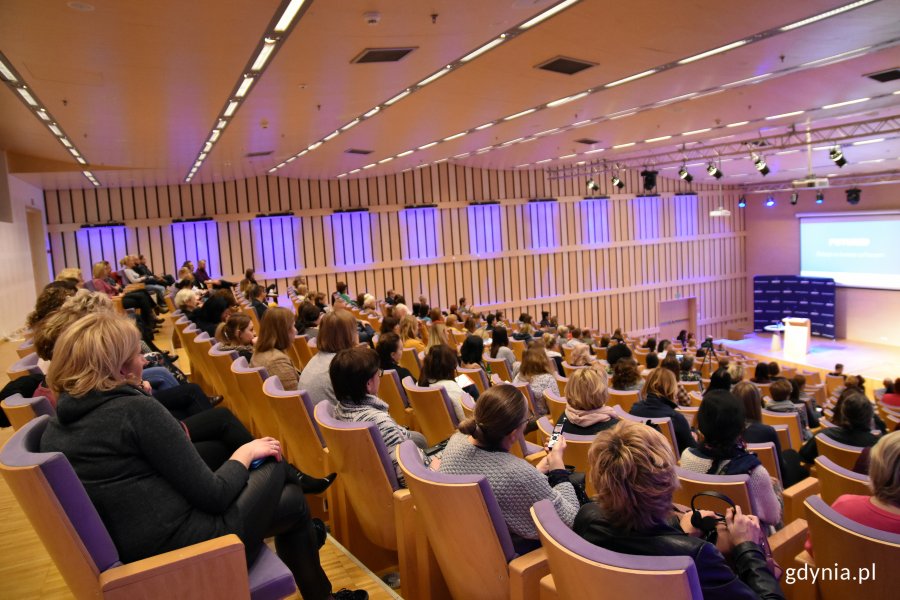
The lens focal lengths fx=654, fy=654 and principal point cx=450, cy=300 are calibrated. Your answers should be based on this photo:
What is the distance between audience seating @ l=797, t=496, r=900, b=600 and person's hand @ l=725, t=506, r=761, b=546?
29 centimetres

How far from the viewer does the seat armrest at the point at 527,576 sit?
2.02 m

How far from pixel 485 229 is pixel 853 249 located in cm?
1313

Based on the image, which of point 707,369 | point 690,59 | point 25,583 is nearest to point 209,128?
point 690,59

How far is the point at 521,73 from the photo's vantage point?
806cm

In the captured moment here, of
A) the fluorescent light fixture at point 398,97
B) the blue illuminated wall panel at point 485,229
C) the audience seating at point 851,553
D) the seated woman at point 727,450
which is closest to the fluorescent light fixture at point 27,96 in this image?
the fluorescent light fixture at point 398,97

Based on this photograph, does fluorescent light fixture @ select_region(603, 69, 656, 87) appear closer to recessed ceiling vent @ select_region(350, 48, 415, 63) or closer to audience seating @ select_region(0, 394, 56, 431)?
recessed ceiling vent @ select_region(350, 48, 415, 63)

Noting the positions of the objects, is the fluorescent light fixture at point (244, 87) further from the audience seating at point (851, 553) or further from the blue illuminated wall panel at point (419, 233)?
the blue illuminated wall panel at point (419, 233)

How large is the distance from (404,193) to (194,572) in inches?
746

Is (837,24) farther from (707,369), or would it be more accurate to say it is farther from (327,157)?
(327,157)

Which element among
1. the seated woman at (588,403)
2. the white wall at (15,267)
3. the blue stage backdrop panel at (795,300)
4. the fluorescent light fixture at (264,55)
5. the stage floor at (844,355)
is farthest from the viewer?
the blue stage backdrop panel at (795,300)

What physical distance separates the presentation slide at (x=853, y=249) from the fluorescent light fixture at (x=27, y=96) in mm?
24020

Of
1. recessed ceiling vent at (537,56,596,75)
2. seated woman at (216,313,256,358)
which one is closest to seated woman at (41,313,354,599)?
seated woman at (216,313,256,358)

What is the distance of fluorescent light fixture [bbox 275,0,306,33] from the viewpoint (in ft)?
15.8

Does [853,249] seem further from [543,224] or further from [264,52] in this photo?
[264,52]
